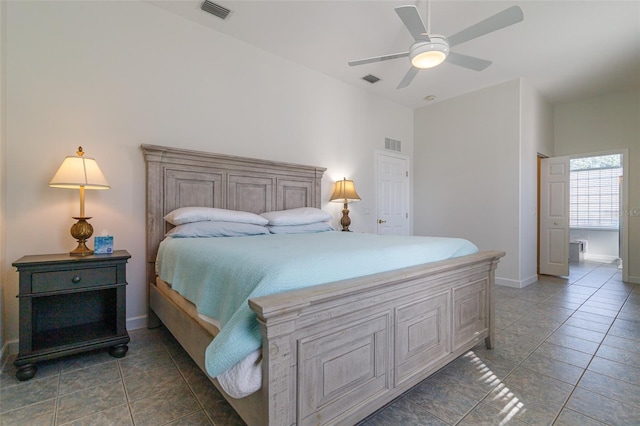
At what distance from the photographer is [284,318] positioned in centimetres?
102

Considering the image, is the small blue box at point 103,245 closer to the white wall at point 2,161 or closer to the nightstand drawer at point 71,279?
Answer: the nightstand drawer at point 71,279

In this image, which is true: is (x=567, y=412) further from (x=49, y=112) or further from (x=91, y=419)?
(x=49, y=112)

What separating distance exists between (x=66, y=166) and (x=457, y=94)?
5.07m

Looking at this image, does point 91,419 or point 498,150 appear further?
point 498,150

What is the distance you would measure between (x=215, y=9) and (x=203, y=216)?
77.4 inches

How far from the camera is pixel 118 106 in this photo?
8.49ft

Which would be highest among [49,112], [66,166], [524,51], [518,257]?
[524,51]

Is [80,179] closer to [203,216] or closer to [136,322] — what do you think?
[203,216]

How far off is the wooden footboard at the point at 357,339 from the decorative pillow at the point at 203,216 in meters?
1.67

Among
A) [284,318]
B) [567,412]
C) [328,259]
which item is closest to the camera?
[284,318]

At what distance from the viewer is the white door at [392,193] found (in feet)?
15.9

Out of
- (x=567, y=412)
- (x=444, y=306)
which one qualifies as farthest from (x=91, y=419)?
(x=567, y=412)

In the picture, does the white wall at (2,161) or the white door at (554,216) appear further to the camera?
the white door at (554,216)

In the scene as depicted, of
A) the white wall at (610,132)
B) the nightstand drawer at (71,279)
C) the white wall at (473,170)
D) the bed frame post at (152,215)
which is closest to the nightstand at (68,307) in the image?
the nightstand drawer at (71,279)
